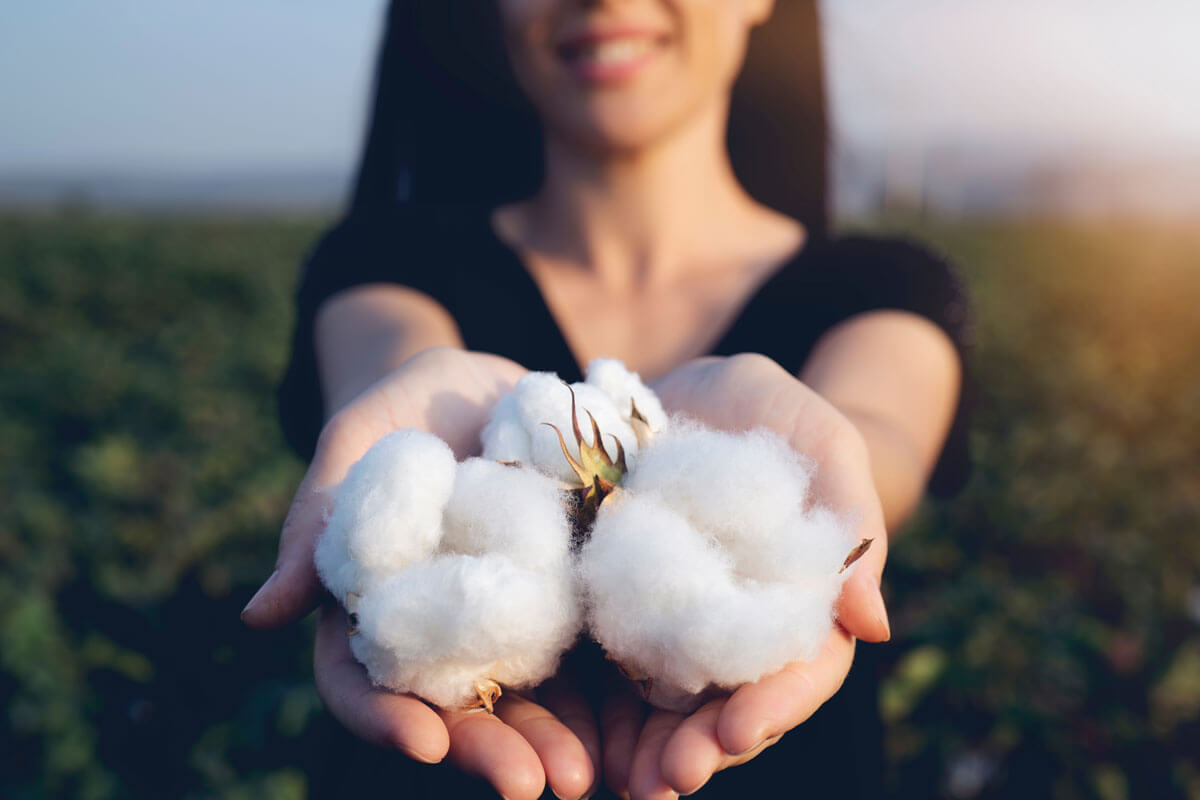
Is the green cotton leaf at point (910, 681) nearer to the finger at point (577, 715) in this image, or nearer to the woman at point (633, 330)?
the woman at point (633, 330)

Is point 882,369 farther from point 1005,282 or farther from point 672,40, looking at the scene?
point 1005,282

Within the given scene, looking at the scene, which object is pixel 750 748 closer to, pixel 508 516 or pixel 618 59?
pixel 508 516

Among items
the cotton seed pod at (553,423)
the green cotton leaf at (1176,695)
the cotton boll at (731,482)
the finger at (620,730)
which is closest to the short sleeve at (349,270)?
the cotton seed pod at (553,423)

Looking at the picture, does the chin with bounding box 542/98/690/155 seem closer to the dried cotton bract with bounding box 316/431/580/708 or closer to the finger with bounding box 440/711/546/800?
the dried cotton bract with bounding box 316/431/580/708

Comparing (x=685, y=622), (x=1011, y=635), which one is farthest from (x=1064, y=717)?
(x=685, y=622)

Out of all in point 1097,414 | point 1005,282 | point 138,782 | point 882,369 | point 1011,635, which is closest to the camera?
point 882,369


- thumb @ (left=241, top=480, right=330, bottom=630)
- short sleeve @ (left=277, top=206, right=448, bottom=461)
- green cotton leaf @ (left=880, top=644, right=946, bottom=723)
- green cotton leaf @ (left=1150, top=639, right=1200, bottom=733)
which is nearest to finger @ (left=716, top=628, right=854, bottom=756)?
thumb @ (left=241, top=480, right=330, bottom=630)

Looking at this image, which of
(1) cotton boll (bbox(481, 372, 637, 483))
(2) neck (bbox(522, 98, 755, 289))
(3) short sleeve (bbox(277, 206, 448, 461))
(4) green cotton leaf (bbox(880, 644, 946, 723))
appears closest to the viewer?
(1) cotton boll (bbox(481, 372, 637, 483))

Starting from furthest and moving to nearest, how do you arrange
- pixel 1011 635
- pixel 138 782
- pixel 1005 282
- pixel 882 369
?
1. pixel 1005 282
2. pixel 1011 635
3. pixel 138 782
4. pixel 882 369
